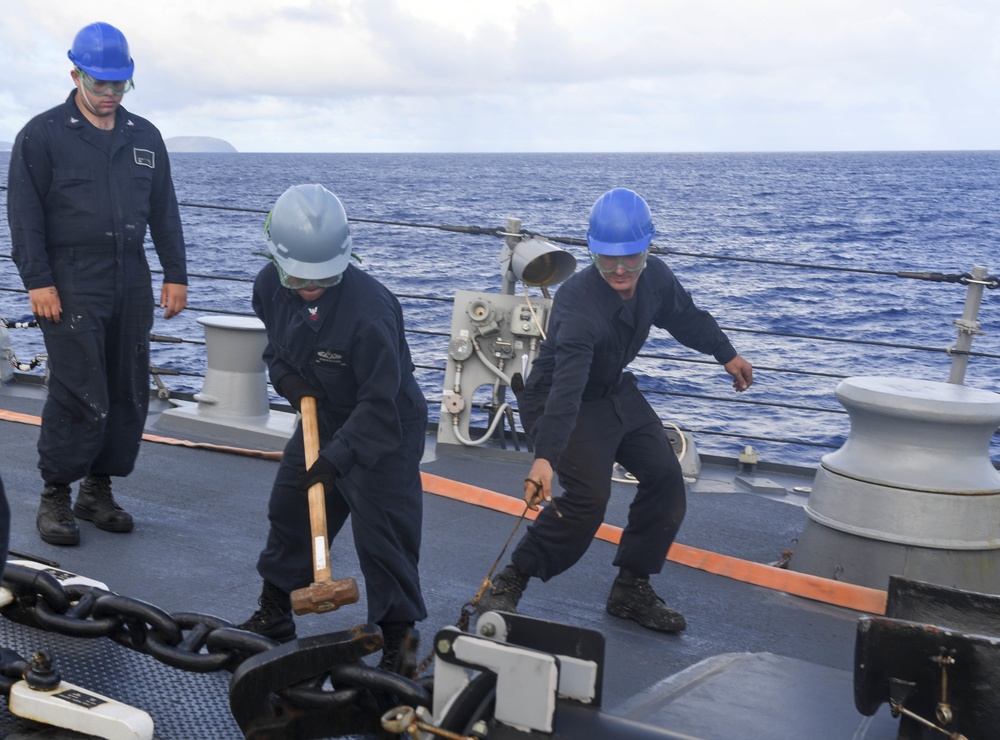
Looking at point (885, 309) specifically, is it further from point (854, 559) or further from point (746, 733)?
point (746, 733)

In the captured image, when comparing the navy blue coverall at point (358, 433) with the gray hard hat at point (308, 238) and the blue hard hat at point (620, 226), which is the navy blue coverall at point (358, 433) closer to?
the gray hard hat at point (308, 238)

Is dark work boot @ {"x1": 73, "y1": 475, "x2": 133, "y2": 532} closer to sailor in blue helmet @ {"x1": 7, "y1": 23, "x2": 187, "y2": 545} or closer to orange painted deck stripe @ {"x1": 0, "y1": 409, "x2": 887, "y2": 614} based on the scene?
sailor in blue helmet @ {"x1": 7, "y1": 23, "x2": 187, "y2": 545}

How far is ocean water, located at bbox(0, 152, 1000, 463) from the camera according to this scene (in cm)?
1491

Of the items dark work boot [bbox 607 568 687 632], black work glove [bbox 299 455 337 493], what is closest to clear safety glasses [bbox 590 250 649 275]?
dark work boot [bbox 607 568 687 632]

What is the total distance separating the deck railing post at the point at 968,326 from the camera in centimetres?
511

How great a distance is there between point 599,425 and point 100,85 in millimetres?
2064

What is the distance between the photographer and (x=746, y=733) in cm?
242

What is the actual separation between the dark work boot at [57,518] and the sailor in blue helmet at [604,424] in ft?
4.91

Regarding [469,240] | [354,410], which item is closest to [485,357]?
[354,410]

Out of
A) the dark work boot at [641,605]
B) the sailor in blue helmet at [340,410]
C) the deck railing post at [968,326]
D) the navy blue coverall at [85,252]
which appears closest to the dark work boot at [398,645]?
the sailor in blue helmet at [340,410]

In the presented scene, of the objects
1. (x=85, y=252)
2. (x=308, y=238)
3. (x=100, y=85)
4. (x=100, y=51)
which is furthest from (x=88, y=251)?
(x=308, y=238)

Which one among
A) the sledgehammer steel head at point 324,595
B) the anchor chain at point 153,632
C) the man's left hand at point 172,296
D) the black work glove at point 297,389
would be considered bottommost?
the anchor chain at point 153,632

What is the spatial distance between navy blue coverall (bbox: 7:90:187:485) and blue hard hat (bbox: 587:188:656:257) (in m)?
1.60

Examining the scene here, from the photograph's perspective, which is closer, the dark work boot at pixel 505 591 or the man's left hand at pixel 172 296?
the dark work boot at pixel 505 591
